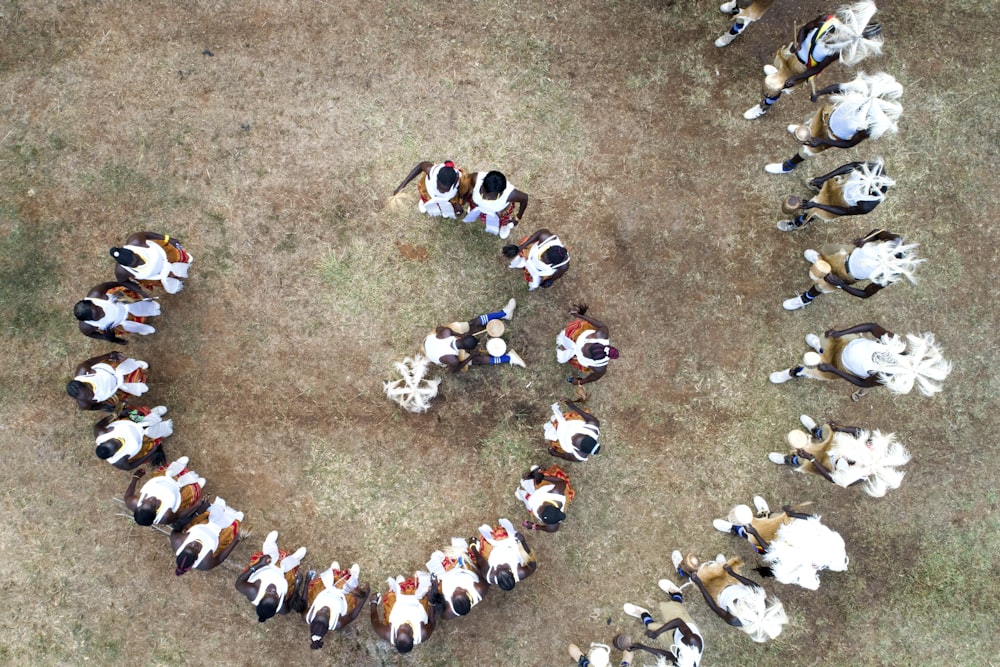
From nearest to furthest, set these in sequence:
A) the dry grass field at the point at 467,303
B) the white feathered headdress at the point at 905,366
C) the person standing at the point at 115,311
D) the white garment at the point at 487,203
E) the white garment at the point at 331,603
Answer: the white feathered headdress at the point at 905,366, the person standing at the point at 115,311, the white garment at the point at 487,203, the white garment at the point at 331,603, the dry grass field at the point at 467,303

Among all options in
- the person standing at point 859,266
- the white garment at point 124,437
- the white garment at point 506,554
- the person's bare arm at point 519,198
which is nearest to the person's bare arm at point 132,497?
the white garment at point 124,437

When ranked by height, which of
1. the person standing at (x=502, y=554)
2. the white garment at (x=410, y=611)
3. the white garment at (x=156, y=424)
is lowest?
the white garment at (x=410, y=611)

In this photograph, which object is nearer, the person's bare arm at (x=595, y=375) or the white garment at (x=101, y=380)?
the white garment at (x=101, y=380)

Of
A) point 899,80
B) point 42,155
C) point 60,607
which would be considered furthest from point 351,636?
point 899,80

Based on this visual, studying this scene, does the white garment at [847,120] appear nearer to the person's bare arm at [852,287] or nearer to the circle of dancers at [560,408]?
the circle of dancers at [560,408]

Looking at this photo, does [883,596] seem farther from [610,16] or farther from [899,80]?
[610,16]

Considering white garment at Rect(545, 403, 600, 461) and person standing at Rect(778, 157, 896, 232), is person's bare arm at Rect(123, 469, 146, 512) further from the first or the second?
person standing at Rect(778, 157, 896, 232)

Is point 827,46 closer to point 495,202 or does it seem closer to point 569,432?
point 495,202
